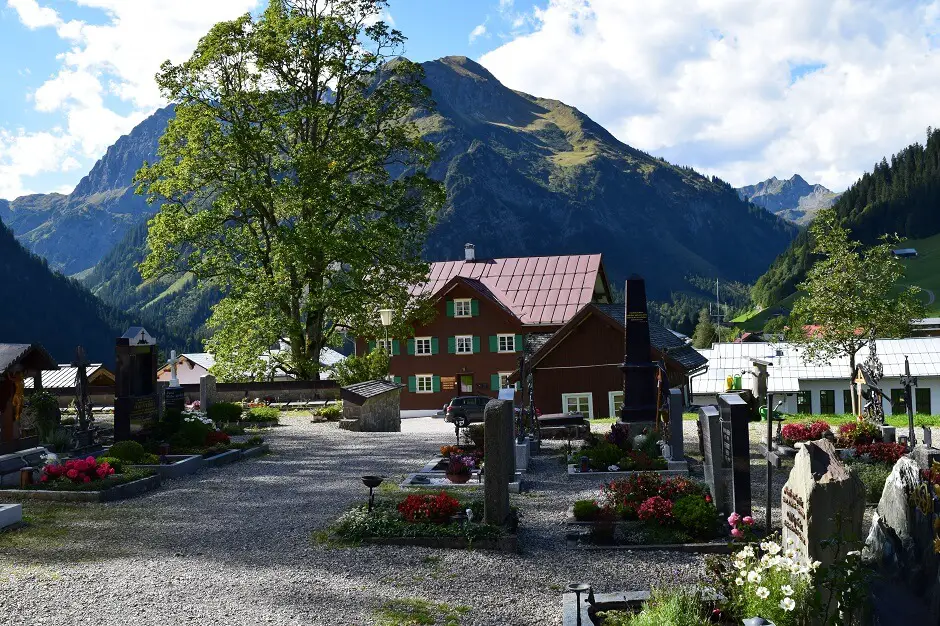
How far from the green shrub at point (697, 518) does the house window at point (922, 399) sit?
160 ft

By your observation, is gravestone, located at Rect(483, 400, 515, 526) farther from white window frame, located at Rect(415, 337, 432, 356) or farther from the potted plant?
white window frame, located at Rect(415, 337, 432, 356)

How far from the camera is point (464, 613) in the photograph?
A: 9.46 m

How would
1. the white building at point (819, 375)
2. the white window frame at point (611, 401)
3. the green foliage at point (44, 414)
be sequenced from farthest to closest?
the white building at point (819, 375) < the white window frame at point (611, 401) < the green foliage at point (44, 414)

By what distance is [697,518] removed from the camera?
1228 centimetres

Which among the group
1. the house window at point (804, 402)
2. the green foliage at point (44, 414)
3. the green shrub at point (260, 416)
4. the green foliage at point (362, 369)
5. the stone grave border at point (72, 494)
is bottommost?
the house window at point (804, 402)

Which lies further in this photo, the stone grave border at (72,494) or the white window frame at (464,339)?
the white window frame at (464,339)

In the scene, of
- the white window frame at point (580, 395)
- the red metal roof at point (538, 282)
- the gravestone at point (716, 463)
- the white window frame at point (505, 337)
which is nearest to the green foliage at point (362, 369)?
the white window frame at point (580, 395)

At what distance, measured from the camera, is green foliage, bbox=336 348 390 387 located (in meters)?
36.6

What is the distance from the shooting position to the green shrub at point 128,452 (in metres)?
19.6

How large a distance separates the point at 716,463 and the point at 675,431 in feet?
21.9

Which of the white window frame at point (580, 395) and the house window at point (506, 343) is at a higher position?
the house window at point (506, 343)

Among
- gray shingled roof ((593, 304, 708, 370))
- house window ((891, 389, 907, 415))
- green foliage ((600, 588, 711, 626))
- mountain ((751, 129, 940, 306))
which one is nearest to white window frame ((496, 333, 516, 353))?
gray shingled roof ((593, 304, 708, 370))

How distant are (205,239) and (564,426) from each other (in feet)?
58.5

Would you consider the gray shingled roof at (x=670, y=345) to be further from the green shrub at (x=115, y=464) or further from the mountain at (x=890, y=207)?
the mountain at (x=890, y=207)
